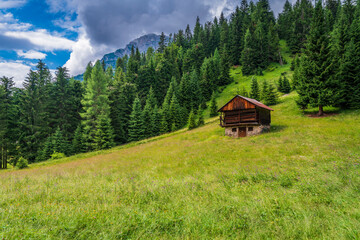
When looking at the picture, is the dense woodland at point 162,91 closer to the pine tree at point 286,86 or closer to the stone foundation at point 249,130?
the pine tree at point 286,86

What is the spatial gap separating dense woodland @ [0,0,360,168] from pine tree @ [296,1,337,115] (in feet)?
0.45

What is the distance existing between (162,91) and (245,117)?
4893 cm

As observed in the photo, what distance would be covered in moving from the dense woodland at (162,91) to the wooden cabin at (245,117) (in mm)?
9668

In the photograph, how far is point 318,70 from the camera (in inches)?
1075

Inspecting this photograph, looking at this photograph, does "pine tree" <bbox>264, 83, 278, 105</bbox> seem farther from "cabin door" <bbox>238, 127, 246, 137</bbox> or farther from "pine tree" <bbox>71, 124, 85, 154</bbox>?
"pine tree" <bbox>71, 124, 85, 154</bbox>

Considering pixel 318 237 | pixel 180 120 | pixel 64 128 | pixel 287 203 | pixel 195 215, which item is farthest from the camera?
pixel 180 120

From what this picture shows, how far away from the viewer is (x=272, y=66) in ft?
232

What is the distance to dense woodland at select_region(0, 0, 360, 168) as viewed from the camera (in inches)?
1080

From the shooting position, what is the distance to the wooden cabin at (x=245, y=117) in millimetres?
25984

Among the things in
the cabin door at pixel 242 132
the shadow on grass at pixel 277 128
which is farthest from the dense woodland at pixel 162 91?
the cabin door at pixel 242 132

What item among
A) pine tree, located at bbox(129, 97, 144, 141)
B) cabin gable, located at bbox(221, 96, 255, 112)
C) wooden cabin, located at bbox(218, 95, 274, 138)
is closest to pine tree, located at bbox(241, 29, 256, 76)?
wooden cabin, located at bbox(218, 95, 274, 138)

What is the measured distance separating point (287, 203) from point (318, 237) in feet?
4.62

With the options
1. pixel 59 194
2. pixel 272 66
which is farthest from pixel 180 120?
pixel 272 66

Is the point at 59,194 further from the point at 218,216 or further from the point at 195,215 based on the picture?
the point at 218,216
